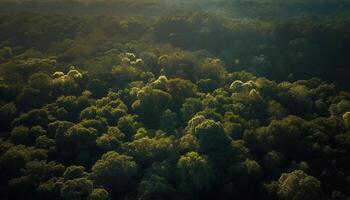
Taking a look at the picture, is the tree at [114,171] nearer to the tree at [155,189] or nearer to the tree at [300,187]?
the tree at [155,189]

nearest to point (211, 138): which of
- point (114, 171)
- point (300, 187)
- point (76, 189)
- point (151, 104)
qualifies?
point (300, 187)

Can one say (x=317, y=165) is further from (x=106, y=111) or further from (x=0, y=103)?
(x=0, y=103)

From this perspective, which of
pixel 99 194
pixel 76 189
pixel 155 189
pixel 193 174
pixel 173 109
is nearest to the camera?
pixel 99 194

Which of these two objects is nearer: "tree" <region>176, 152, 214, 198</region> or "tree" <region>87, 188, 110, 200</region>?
"tree" <region>87, 188, 110, 200</region>

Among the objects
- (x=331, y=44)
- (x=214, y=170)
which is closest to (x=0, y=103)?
(x=214, y=170)

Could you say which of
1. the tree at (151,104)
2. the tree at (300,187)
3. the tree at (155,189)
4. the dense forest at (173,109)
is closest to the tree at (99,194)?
the dense forest at (173,109)

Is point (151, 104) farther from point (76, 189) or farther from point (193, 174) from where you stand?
point (76, 189)

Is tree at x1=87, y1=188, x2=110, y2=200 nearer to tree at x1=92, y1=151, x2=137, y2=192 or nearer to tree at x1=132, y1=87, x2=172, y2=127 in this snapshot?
tree at x1=92, y1=151, x2=137, y2=192

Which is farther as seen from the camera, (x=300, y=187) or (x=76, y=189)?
(x=300, y=187)

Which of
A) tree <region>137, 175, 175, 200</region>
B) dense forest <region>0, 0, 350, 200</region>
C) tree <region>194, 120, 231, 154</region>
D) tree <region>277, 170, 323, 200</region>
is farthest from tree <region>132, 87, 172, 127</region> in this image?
tree <region>277, 170, 323, 200</region>
